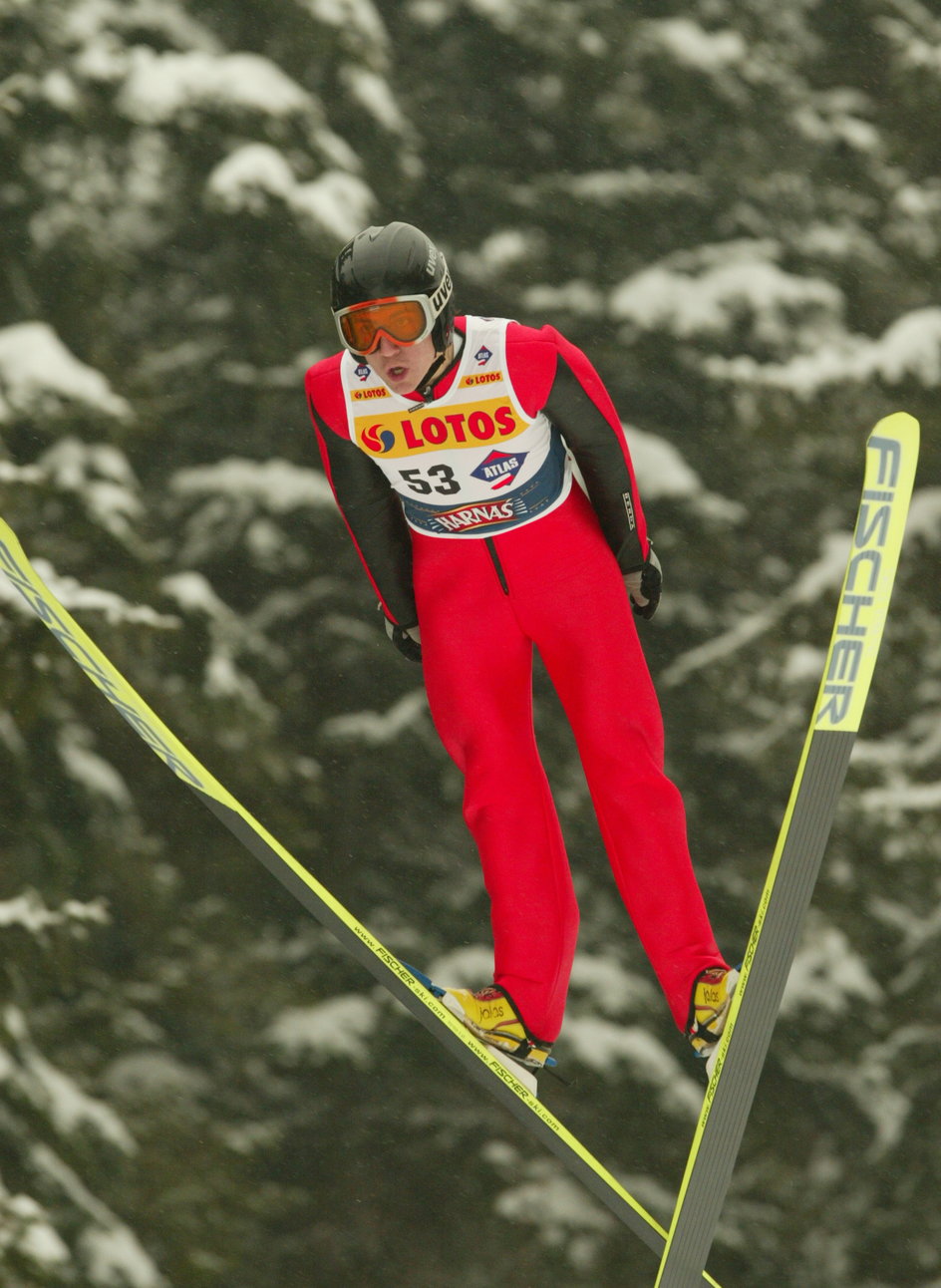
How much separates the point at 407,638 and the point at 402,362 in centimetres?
50

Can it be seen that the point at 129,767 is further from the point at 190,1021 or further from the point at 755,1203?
the point at 755,1203

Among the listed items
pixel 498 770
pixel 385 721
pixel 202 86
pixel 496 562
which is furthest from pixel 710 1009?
pixel 202 86

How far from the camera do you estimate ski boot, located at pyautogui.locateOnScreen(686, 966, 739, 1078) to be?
196 centimetres

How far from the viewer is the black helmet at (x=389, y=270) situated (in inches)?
70.8

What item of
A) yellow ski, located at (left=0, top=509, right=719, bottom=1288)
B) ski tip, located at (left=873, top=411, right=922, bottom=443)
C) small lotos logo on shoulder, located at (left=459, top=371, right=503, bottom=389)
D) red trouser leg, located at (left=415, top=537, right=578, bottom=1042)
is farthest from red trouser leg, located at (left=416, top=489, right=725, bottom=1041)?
ski tip, located at (left=873, top=411, right=922, bottom=443)

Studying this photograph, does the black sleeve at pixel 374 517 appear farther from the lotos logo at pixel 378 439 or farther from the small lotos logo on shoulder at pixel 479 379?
the small lotos logo on shoulder at pixel 479 379

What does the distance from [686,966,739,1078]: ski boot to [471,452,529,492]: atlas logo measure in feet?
2.61

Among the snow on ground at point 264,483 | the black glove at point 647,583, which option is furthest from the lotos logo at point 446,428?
the snow on ground at point 264,483

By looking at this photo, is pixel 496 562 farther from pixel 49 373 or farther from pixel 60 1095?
pixel 60 1095

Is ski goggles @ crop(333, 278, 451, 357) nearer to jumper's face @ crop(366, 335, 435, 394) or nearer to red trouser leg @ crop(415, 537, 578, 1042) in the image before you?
jumper's face @ crop(366, 335, 435, 394)

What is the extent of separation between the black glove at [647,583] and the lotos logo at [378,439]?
436 millimetres

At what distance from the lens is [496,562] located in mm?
2021

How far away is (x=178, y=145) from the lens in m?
2.60

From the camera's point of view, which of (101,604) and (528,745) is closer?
(528,745)
